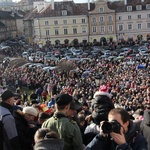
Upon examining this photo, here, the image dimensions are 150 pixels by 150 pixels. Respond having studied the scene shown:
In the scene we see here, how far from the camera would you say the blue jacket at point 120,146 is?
375cm

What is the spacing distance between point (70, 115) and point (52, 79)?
75.2 feet

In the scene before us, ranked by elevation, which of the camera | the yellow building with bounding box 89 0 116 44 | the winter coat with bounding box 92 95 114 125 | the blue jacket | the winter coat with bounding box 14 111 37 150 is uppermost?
the yellow building with bounding box 89 0 116 44

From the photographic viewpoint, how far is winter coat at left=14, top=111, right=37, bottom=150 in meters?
5.66

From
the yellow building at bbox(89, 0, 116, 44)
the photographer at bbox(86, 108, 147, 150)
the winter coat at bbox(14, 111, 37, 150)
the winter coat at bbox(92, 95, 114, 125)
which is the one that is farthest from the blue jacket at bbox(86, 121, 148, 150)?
the yellow building at bbox(89, 0, 116, 44)

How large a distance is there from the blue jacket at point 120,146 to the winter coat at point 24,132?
190 centimetres

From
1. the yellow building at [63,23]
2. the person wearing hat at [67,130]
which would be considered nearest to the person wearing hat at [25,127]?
the person wearing hat at [67,130]

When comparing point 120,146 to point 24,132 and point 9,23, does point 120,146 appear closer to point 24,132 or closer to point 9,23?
point 24,132

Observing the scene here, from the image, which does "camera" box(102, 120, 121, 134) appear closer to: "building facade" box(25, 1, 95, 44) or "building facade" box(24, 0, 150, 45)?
"building facade" box(24, 0, 150, 45)

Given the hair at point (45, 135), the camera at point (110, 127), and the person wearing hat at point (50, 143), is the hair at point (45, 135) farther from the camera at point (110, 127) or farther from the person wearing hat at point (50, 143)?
the camera at point (110, 127)

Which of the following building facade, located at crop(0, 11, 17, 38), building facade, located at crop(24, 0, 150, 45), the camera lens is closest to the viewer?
the camera lens

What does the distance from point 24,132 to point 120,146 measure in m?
2.60

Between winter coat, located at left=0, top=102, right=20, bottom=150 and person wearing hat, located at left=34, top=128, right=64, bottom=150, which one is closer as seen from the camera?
person wearing hat, located at left=34, top=128, right=64, bottom=150

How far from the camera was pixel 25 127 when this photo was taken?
5.86m

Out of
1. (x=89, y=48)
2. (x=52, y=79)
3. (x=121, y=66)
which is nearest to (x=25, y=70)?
(x=52, y=79)
